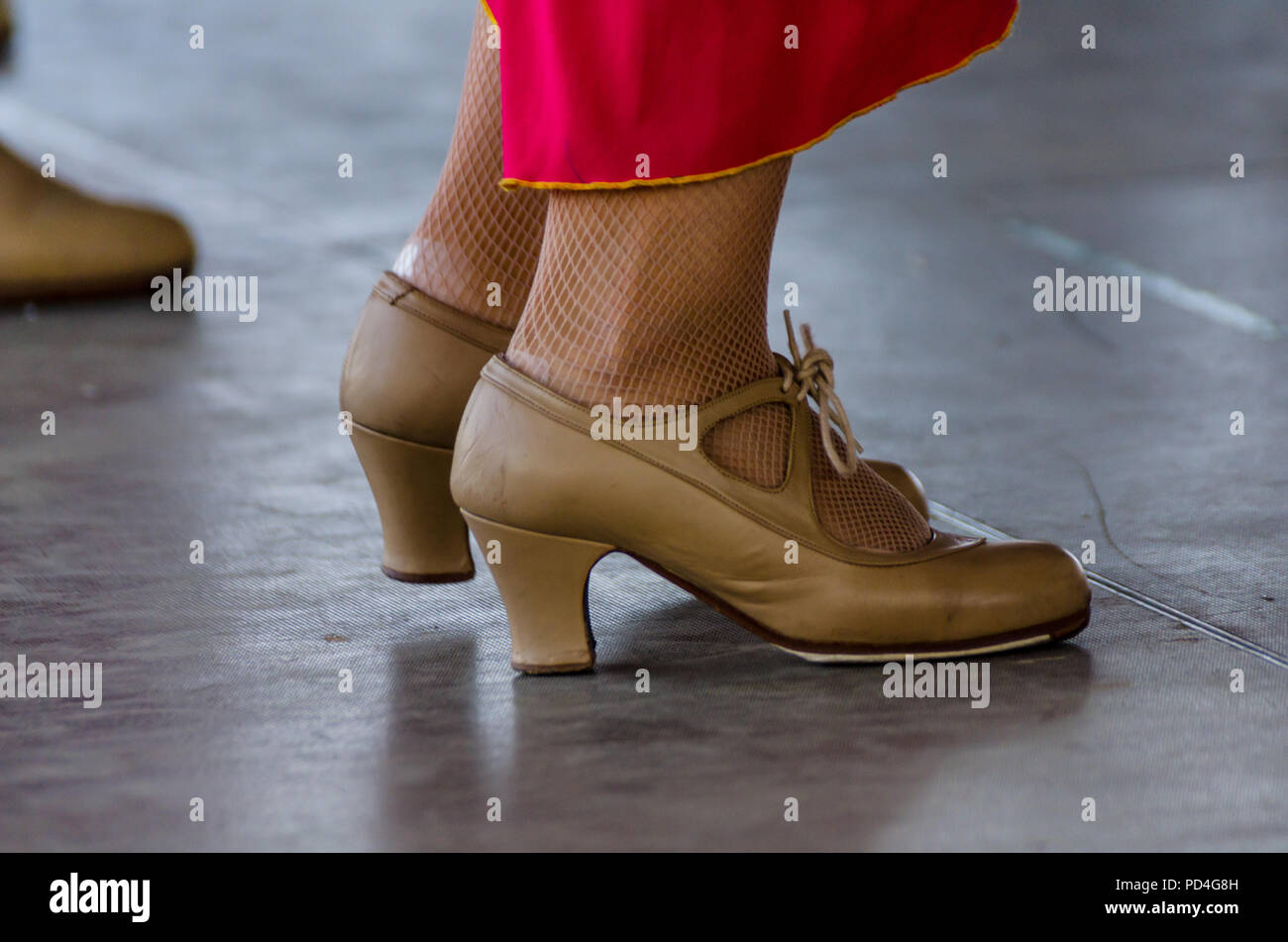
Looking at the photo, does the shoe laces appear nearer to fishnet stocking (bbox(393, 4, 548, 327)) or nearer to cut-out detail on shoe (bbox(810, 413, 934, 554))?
cut-out detail on shoe (bbox(810, 413, 934, 554))

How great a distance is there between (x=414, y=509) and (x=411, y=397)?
0.37ft

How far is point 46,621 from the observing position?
1453 mm

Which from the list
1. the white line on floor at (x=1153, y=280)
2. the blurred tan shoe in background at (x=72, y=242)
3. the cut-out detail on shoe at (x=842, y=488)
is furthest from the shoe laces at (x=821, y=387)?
the blurred tan shoe in background at (x=72, y=242)

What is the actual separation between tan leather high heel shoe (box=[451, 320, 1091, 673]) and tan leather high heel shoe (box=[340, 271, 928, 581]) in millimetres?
139

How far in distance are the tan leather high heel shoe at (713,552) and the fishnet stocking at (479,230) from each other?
0.18 m

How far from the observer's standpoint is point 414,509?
151cm

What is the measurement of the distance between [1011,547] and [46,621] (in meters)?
0.83

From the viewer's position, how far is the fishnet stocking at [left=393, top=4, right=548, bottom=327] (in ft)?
4.88

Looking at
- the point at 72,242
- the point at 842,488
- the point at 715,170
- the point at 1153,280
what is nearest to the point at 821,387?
the point at 842,488

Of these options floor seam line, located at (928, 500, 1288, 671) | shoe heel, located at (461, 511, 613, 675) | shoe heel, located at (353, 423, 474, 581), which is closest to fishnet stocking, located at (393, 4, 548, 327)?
shoe heel, located at (353, 423, 474, 581)

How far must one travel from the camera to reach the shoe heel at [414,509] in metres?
1.49
